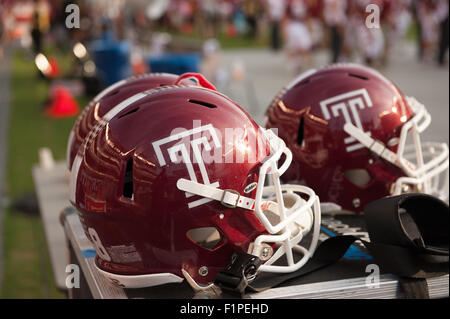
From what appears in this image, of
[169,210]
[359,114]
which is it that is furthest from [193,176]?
[359,114]

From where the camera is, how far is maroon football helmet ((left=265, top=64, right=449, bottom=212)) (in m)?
2.27

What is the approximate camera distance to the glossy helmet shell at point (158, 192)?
1.69 meters

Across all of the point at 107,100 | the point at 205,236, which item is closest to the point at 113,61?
the point at 107,100

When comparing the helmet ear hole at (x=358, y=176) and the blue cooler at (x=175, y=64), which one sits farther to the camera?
the blue cooler at (x=175, y=64)

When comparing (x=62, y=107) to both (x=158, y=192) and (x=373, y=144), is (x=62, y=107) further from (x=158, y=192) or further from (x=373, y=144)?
(x=158, y=192)

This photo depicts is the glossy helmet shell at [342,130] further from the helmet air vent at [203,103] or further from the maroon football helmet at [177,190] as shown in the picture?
the helmet air vent at [203,103]

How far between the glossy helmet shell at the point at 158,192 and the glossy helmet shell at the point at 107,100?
1.54 ft

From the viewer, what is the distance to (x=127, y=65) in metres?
9.00

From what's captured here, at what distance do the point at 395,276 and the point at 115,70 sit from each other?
305 inches

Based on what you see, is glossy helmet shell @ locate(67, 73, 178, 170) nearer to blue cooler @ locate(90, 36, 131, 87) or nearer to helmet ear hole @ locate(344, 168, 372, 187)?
helmet ear hole @ locate(344, 168, 372, 187)

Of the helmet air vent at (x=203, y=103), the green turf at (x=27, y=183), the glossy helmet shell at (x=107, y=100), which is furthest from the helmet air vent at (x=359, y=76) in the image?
the green turf at (x=27, y=183)

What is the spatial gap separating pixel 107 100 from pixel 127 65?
270 inches

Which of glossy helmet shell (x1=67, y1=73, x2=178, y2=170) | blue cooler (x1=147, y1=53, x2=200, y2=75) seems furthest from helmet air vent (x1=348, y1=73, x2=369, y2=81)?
blue cooler (x1=147, y1=53, x2=200, y2=75)

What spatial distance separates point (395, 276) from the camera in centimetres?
177
